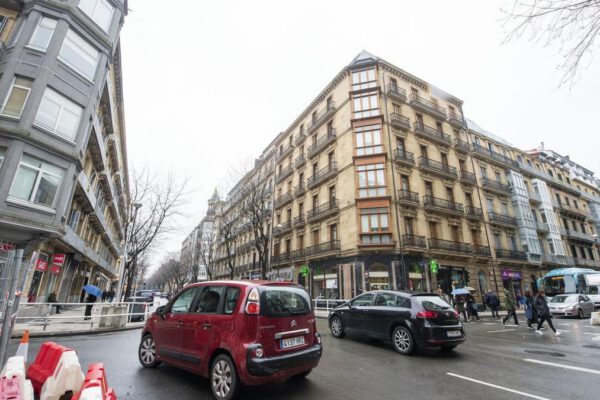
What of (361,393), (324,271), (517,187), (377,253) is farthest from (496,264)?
(361,393)

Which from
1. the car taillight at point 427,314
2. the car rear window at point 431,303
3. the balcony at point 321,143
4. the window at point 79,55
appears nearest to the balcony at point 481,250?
the balcony at point 321,143

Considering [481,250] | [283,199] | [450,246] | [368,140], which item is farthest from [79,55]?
[481,250]

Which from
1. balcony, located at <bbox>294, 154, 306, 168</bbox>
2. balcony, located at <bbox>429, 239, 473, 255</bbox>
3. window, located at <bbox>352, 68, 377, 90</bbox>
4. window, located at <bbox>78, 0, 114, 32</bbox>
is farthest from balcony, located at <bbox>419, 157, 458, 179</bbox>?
window, located at <bbox>78, 0, 114, 32</bbox>

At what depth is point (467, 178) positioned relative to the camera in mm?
26828

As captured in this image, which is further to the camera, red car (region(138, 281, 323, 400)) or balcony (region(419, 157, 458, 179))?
balcony (region(419, 157, 458, 179))

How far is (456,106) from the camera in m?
30.5

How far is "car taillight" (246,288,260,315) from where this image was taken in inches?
161

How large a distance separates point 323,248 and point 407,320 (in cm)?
1687

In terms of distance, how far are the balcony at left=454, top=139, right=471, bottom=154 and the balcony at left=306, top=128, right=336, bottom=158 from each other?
1273cm

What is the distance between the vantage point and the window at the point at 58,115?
12180mm

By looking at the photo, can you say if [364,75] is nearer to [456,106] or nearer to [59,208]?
[456,106]

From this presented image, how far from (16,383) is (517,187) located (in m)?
39.7

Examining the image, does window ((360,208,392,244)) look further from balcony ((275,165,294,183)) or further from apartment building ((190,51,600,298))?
balcony ((275,165,294,183))

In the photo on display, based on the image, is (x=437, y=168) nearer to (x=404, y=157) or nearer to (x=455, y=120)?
(x=404, y=157)
